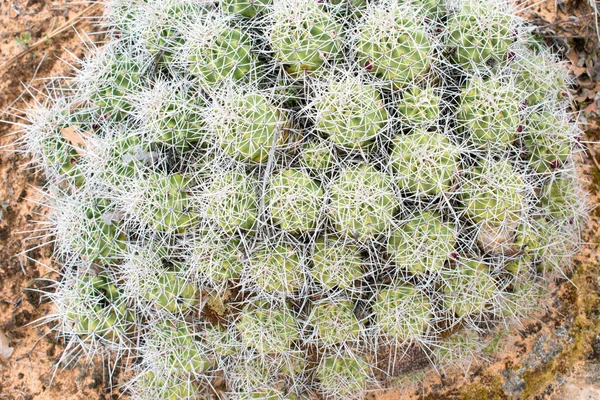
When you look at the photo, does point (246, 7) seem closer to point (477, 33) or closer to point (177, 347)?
point (477, 33)

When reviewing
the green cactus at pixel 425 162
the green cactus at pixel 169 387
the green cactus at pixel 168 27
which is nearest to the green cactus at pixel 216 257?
the green cactus at pixel 169 387

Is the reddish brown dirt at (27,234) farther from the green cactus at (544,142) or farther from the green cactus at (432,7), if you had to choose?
the green cactus at (544,142)

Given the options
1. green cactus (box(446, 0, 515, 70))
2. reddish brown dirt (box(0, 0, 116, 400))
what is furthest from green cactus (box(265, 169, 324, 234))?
reddish brown dirt (box(0, 0, 116, 400))

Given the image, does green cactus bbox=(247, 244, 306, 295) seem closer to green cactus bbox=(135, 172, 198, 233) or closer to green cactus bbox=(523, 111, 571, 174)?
green cactus bbox=(135, 172, 198, 233)

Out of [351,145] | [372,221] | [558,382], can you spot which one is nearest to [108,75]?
→ [351,145]

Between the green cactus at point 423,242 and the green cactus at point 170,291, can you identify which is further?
the green cactus at point 170,291

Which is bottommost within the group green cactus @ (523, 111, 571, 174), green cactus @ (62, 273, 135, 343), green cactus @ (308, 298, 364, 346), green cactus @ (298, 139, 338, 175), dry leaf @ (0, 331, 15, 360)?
dry leaf @ (0, 331, 15, 360)

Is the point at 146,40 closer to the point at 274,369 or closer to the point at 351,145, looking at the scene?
the point at 351,145
